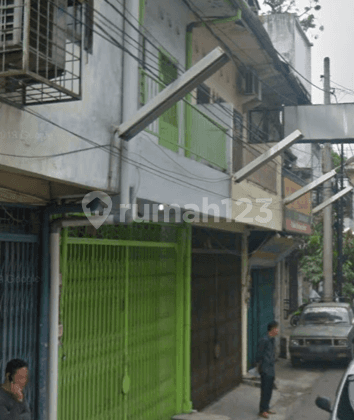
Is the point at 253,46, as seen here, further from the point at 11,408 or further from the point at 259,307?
the point at 11,408

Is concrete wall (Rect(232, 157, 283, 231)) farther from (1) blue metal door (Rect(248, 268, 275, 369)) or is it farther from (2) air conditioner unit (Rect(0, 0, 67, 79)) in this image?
(2) air conditioner unit (Rect(0, 0, 67, 79))

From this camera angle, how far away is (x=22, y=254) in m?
6.97

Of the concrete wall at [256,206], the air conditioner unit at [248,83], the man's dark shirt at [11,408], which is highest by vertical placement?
the air conditioner unit at [248,83]

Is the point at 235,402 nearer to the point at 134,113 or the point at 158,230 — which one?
the point at 158,230

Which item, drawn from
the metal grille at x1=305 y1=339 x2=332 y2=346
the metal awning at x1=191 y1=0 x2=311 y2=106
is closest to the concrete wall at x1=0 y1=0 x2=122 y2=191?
the metal awning at x1=191 y1=0 x2=311 y2=106

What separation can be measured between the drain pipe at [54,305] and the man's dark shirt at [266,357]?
4.83 metres

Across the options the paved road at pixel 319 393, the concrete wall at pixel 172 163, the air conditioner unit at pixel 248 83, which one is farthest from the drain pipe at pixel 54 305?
the air conditioner unit at pixel 248 83

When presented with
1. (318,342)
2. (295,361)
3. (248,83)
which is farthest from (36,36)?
(295,361)

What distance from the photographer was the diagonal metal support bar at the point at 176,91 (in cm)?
663

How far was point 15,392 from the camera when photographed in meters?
5.49

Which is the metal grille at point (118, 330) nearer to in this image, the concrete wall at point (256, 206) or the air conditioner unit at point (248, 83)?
the concrete wall at point (256, 206)

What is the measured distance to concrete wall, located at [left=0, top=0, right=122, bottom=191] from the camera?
5.45 meters

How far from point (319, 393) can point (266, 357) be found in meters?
3.18

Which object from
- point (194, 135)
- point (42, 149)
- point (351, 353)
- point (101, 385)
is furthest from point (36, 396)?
point (351, 353)
